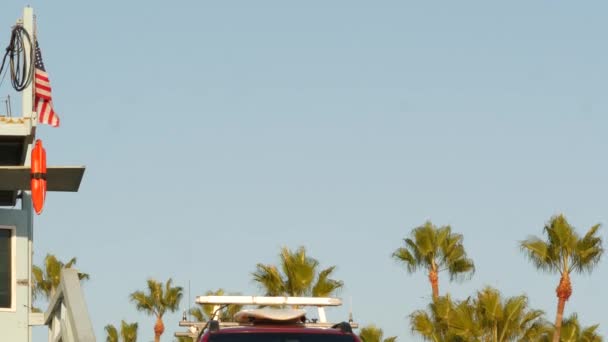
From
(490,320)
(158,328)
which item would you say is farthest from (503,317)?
(158,328)

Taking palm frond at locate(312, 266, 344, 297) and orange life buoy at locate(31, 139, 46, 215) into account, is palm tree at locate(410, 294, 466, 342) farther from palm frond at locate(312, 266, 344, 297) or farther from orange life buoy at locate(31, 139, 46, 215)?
orange life buoy at locate(31, 139, 46, 215)

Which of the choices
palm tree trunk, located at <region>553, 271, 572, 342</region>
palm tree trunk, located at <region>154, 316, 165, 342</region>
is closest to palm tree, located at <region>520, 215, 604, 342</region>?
palm tree trunk, located at <region>553, 271, 572, 342</region>

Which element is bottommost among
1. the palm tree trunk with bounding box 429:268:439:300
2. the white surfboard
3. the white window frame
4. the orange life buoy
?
the white surfboard

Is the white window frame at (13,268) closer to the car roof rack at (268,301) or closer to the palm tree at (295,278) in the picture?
the car roof rack at (268,301)

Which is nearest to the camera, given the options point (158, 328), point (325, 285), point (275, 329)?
point (275, 329)

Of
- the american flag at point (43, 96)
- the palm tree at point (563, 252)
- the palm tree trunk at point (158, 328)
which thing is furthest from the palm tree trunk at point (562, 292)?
the american flag at point (43, 96)

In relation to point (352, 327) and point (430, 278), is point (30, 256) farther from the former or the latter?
point (430, 278)

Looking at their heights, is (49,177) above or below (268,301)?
above

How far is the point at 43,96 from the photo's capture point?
822 inches

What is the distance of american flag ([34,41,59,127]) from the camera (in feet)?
67.6

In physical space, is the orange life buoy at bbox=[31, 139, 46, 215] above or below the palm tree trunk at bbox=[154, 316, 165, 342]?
below

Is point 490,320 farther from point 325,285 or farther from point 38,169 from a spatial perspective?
point 38,169

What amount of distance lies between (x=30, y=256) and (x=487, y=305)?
1244 inches

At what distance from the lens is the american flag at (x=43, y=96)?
811 inches
